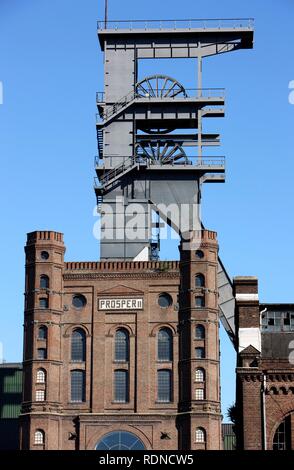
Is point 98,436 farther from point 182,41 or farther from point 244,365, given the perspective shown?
point 182,41

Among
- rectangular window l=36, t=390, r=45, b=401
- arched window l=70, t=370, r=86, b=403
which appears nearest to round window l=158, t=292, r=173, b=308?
arched window l=70, t=370, r=86, b=403

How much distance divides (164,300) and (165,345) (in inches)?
120

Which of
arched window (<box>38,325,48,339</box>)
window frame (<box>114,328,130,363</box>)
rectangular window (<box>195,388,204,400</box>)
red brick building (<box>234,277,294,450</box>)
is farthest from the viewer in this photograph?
window frame (<box>114,328,130,363</box>)

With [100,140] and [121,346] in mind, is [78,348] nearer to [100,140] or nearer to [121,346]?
[121,346]

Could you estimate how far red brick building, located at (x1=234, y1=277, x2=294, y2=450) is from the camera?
56.4 meters

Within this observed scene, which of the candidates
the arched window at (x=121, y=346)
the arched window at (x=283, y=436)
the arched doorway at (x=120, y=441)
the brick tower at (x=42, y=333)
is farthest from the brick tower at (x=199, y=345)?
the arched window at (x=283, y=436)

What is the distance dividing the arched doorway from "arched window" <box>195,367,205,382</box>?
5420 mm

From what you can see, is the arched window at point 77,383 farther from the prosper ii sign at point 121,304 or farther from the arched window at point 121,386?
the prosper ii sign at point 121,304

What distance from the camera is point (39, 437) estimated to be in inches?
2995

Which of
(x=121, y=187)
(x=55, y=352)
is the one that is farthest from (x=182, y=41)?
(x=55, y=352)

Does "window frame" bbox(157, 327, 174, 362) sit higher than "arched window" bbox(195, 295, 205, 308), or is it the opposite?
"arched window" bbox(195, 295, 205, 308)

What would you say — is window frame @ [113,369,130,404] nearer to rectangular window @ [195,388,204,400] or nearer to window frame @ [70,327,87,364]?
window frame @ [70,327,87,364]

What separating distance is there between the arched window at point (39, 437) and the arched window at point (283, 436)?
76.0ft
